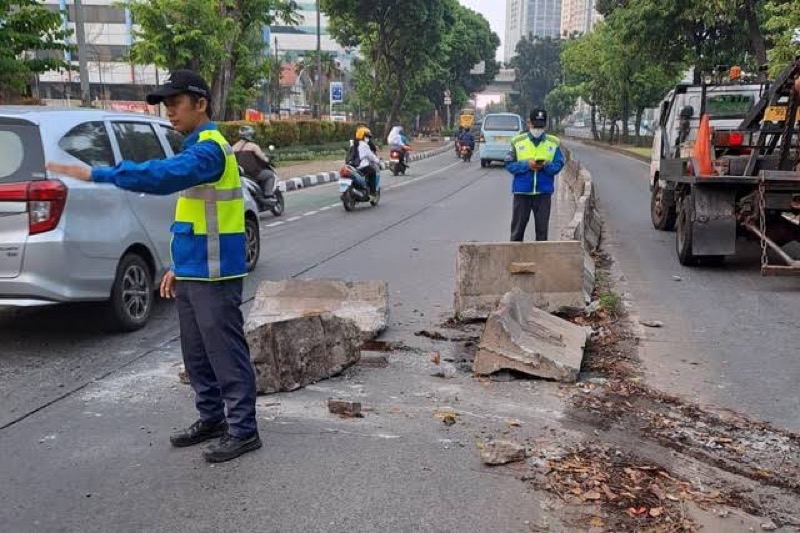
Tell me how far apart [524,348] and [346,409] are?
137cm

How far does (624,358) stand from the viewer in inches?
226

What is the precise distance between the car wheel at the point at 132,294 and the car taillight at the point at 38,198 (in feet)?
2.39

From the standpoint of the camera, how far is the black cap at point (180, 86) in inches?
141

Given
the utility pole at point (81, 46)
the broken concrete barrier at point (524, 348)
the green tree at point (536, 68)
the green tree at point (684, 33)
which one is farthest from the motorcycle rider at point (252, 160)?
the green tree at point (536, 68)

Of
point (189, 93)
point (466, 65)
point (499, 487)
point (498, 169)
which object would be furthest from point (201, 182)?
point (466, 65)

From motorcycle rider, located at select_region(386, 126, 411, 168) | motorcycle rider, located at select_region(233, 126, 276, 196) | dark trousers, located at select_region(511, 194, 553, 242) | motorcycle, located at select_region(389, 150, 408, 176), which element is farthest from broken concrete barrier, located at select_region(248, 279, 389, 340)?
motorcycle, located at select_region(389, 150, 408, 176)

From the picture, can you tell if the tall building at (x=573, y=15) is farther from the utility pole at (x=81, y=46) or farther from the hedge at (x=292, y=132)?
the utility pole at (x=81, y=46)

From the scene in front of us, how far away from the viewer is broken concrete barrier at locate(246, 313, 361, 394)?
15.5ft

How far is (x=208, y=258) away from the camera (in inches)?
145

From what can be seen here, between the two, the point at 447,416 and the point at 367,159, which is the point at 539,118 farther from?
the point at 367,159

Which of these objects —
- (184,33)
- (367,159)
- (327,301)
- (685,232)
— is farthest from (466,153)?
(327,301)

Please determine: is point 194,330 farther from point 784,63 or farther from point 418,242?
point 784,63

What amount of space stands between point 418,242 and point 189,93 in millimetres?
7699

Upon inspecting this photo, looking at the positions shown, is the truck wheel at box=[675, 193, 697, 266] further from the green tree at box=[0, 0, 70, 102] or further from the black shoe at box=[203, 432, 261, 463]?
the green tree at box=[0, 0, 70, 102]
